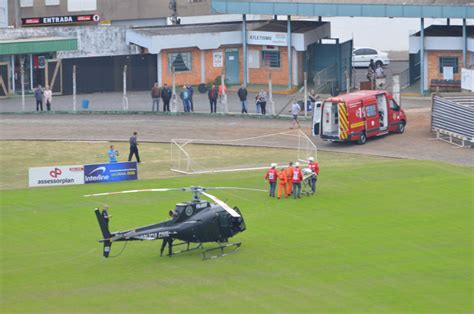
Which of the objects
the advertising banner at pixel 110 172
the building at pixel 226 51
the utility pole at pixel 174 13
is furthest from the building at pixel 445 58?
the advertising banner at pixel 110 172

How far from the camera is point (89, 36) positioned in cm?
7481

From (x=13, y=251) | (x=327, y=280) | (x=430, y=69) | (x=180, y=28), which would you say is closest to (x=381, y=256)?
(x=327, y=280)

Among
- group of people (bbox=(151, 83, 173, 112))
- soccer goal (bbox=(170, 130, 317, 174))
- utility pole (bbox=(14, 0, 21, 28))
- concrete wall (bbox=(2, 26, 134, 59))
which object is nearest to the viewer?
soccer goal (bbox=(170, 130, 317, 174))

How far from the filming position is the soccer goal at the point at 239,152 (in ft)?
167

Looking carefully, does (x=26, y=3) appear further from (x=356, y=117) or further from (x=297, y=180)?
(x=297, y=180)

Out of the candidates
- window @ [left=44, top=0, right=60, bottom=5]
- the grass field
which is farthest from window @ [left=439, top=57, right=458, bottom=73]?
window @ [left=44, top=0, right=60, bottom=5]

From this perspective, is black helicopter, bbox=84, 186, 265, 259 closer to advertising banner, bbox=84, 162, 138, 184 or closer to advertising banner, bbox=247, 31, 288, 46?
advertising banner, bbox=84, 162, 138, 184

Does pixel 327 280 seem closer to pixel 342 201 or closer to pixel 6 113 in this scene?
pixel 342 201

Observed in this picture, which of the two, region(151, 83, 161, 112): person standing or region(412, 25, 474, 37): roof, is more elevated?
region(412, 25, 474, 37): roof

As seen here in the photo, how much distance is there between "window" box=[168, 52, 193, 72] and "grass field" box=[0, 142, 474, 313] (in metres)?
26.0

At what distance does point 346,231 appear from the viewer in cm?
3809

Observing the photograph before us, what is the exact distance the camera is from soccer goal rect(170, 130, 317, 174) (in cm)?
5097

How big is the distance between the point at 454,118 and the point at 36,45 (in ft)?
97.9

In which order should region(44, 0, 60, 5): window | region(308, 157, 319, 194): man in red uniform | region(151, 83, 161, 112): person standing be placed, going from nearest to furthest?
region(308, 157, 319, 194): man in red uniform, region(151, 83, 161, 112): person standing, region(44, 0, 60, 5): window
